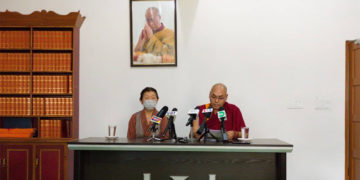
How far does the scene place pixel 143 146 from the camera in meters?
2.82

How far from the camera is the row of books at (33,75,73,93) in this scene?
4.21 meters

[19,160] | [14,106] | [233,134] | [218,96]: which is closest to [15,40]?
[14,106]

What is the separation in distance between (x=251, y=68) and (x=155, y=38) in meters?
1.24

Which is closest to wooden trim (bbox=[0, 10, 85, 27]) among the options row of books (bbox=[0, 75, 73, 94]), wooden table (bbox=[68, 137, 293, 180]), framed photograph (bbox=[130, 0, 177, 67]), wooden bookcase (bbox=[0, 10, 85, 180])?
wooden bookcase (bbox=[0, 10, 85, 180])

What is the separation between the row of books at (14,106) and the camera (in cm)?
420

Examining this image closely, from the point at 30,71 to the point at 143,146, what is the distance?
6.85 ft

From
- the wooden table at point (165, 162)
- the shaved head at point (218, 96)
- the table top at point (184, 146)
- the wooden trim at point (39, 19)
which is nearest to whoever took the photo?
the table top at point (184, 146)

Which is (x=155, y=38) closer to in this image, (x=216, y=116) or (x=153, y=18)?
(x=153, y=18)

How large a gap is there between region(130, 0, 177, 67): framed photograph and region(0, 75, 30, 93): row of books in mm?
1255

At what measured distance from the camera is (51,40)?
13.9 feet

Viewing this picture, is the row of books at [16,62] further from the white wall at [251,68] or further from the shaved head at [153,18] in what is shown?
the shaved head at [153,18]

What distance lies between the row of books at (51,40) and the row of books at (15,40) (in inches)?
3.8

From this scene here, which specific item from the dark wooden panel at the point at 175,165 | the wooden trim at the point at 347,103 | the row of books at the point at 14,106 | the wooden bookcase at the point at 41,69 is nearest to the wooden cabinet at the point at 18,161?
the wooden bookcase at the point at 41,69

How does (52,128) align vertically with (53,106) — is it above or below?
below
